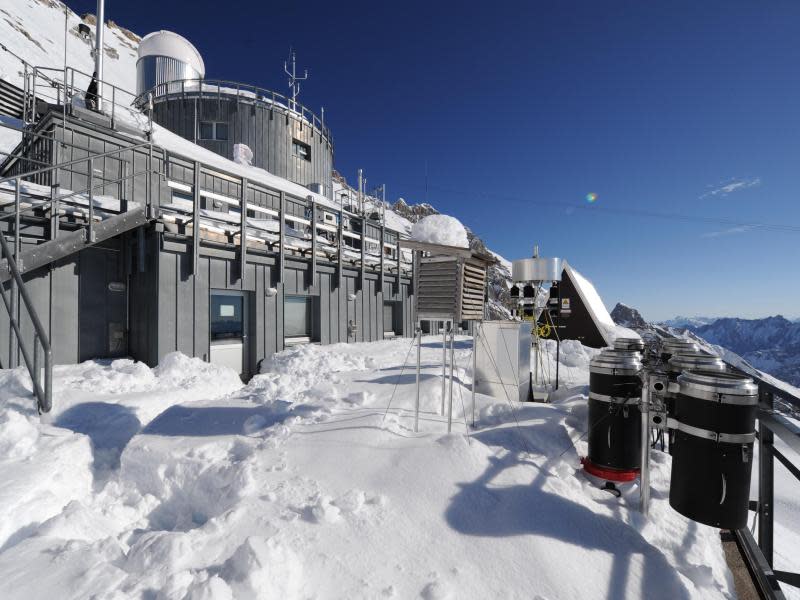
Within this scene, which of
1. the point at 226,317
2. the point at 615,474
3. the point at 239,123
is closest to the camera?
the point at 615,474

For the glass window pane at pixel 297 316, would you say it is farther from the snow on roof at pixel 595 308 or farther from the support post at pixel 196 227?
the snow on roof at pixel 595 308

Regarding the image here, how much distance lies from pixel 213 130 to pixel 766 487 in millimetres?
23747

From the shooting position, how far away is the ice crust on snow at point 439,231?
4.48 m

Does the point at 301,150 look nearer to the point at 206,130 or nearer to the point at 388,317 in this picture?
the point at 206,130

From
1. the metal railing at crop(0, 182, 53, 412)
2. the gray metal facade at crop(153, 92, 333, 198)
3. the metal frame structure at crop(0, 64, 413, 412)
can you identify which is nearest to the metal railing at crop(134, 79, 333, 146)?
the gray metal facade at crop(153, 92, 333, 198)

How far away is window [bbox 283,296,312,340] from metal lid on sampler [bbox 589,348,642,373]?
26.2ft

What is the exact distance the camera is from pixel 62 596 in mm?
2068

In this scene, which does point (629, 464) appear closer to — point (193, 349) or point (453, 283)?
point (453, 283)

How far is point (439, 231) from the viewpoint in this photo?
14.8 feet

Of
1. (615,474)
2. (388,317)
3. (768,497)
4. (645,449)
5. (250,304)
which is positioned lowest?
(615,474)

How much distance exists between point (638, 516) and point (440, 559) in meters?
2.08

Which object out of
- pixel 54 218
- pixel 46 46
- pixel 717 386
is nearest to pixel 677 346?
pixel 717 386

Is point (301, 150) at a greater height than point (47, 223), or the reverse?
point (301, 150)

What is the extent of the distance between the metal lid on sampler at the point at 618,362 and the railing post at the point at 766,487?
100cm
